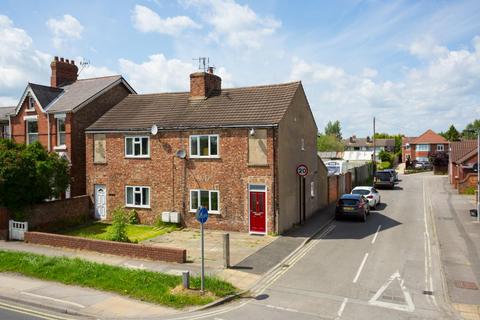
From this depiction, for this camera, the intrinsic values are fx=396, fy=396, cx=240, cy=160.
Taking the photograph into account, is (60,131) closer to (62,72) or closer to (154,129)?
(62,72)

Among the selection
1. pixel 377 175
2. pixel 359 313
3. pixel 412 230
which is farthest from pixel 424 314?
pixel 377 175

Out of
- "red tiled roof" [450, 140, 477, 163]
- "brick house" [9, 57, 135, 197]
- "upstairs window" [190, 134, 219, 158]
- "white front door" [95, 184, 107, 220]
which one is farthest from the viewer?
"red tiled roof" [450, 140, 477, 163]

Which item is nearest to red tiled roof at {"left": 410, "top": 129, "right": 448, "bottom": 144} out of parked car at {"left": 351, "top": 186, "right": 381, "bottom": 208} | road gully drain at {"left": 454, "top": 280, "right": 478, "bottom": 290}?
parked car at {"left": 351, "top": 186, "right": 381, "bottom": 208}

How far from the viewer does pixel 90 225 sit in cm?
2339

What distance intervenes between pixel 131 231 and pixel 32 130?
42.8ft

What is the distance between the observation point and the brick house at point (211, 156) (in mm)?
20359

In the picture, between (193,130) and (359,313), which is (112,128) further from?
(359,313)

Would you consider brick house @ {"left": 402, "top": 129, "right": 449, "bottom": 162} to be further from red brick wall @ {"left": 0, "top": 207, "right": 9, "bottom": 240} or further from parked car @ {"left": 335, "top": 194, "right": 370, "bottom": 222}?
red brick wall @ {"left": 0, "top": 207, "right": 9, "bottom": 240}

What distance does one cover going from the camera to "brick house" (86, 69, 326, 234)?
20.4 metres

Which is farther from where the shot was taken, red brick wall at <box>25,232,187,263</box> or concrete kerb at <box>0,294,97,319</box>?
red brick wall at <box>25,232,187,263</box>

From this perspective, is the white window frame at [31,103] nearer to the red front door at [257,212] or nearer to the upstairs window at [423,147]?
the red front door at [257,212]

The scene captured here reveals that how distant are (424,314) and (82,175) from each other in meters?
22.7

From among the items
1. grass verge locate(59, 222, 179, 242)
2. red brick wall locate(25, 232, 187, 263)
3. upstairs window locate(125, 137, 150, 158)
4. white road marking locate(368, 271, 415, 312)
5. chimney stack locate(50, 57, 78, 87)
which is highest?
chimney stack locate(50, 57, 78, 87)

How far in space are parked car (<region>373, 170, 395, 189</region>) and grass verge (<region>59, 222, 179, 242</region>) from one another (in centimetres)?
2694
